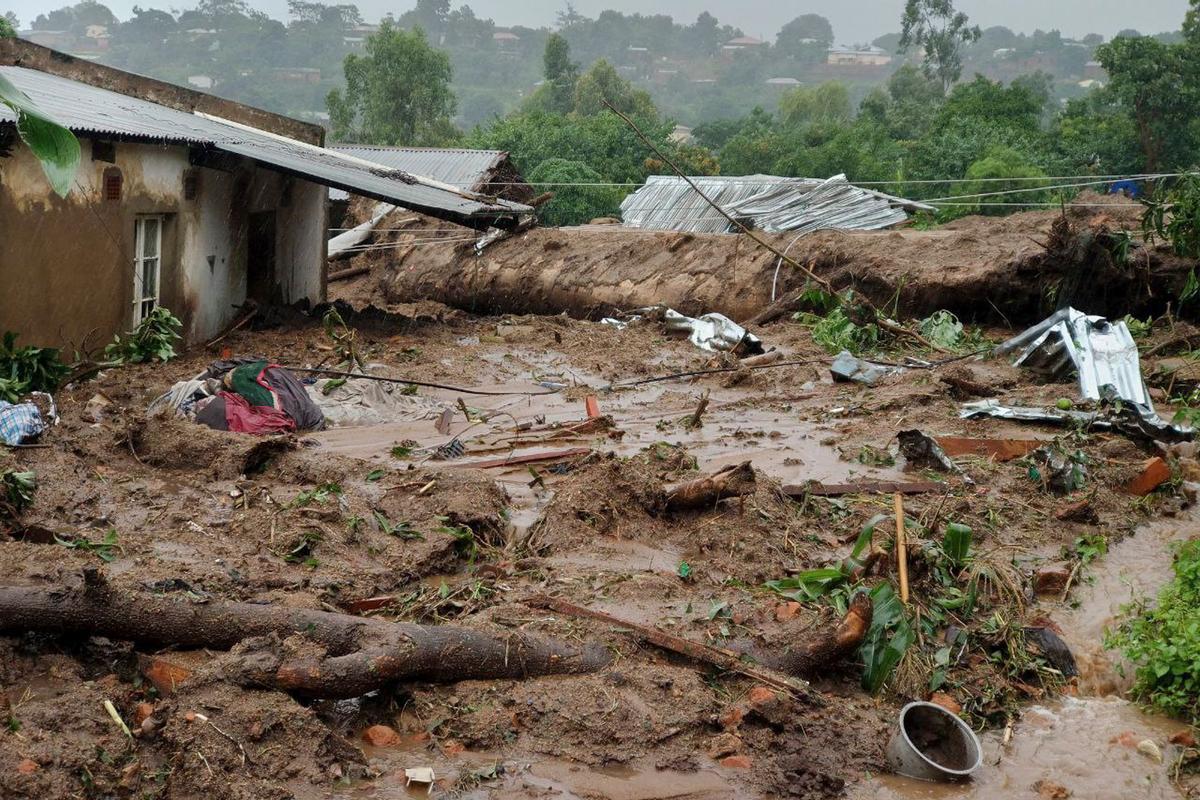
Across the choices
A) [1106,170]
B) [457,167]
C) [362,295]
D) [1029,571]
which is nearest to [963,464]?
[1029,571]

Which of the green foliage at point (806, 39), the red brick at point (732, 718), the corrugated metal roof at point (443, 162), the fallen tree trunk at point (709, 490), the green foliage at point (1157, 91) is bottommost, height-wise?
the red brick at point (732, 718)

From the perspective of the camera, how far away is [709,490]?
7625 mm

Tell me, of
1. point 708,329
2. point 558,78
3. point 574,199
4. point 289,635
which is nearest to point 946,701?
point 289,635

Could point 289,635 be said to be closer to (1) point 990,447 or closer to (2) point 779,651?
(2) point 779,651

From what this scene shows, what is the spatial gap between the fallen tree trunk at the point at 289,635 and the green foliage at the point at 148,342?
7281mm

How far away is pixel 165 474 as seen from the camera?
27.5 feet

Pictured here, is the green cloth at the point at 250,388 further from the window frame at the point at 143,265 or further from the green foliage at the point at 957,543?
the green foliage at the point at 957,543

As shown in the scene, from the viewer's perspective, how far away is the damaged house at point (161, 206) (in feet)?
36.2

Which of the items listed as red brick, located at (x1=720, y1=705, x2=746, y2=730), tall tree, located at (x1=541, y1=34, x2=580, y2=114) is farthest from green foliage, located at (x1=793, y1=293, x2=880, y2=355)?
tall tree, located at (x1=541, y1=34, x2=580, y2=114)

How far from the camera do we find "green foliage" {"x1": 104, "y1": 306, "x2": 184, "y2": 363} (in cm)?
1205

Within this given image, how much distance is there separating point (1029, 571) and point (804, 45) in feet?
529

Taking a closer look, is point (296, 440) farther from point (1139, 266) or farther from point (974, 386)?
point (1139, 266)

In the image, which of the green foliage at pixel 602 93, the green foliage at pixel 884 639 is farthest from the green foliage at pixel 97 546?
the green foliage at pixel 602 93

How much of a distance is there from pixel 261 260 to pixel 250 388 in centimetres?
663
